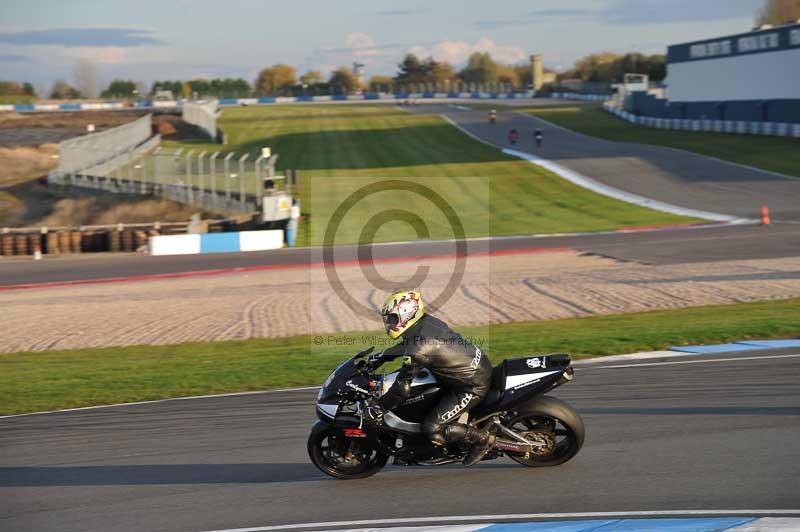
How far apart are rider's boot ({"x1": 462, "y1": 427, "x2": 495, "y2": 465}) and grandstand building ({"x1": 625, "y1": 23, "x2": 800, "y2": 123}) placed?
2298 inches

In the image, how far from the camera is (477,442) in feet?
27.3

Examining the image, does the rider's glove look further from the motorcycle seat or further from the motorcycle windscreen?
the motorcycle seat

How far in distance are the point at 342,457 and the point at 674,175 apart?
42852 mm

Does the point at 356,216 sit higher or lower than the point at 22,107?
lower

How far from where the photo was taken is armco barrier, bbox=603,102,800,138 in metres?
59.1

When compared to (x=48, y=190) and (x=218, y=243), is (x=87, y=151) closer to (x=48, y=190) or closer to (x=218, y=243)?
(x=48, y=190)

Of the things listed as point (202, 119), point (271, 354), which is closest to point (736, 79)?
point (202, 119)

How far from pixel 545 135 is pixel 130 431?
2571 inches

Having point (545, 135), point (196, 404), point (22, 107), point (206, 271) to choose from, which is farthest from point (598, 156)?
point (22, 107)

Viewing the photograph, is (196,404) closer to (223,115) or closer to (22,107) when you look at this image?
(223,115)

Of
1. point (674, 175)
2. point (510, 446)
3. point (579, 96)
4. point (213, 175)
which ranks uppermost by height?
point (579, 96)

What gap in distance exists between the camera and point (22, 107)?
122m

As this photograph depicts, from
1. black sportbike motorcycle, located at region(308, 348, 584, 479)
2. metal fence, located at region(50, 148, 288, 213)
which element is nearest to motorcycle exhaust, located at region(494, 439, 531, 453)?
black sportbike motorcycle, located at region(308, 348, 584, 479)
